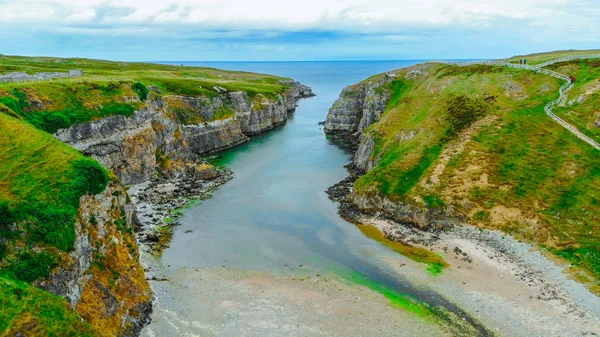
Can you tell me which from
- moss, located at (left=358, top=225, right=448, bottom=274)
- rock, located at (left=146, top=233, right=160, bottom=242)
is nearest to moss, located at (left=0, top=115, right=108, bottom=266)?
rock, located at (left=146, top=233, right=160, bottom=242)

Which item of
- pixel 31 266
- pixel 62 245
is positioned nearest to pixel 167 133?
pixel 62 245

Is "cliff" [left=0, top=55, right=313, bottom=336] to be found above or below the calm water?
above

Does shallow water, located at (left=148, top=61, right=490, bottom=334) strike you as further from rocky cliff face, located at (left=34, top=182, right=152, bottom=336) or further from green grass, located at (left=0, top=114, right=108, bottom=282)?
green grass, located at (left=0, top=114, right=108, bottom=282)

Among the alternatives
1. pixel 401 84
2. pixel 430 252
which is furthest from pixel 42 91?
pixel 401 84

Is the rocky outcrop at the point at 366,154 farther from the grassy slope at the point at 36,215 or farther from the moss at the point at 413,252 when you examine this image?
the grassy slope at the point at 36,215

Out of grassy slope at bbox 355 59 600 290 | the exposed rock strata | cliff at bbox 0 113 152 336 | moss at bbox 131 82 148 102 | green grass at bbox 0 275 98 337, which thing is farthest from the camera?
moss at bbox 131 82 148 102
